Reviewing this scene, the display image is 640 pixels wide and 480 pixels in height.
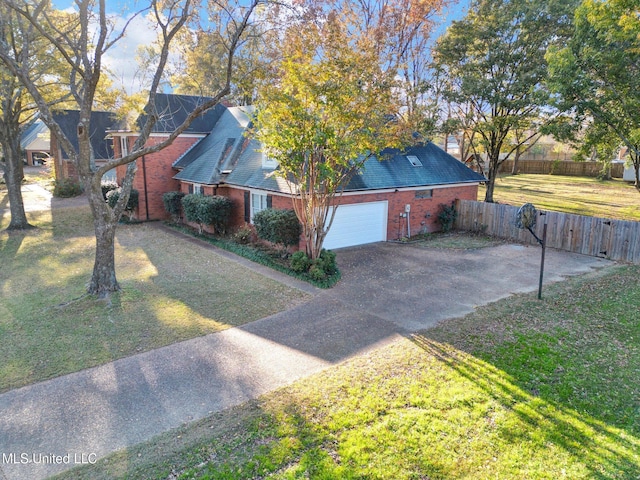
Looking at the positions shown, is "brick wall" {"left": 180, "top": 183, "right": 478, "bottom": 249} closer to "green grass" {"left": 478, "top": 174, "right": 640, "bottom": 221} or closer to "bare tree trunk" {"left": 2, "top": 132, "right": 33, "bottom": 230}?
"green grass" {"left": 478, "top": 174, "right": 640, "bottom": 221}

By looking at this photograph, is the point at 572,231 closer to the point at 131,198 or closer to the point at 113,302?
the point at 113,302

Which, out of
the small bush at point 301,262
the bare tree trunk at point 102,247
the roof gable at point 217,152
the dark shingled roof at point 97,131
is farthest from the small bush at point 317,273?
the dark shingled roof at point 97,131

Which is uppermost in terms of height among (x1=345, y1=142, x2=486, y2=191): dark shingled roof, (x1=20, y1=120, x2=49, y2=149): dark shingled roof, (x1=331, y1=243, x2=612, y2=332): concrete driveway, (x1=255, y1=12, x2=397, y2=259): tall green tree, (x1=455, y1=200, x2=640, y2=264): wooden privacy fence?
(x1=20, y1=120, x2=49, y2=149): dark shingled roof

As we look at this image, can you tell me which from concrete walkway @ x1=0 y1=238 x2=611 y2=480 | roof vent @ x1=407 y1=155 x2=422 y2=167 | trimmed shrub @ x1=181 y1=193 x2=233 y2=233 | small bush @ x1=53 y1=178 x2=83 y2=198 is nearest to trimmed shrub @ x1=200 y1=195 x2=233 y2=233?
trimmed shrub @ x1=181 y1=193 x2=233 y2=233

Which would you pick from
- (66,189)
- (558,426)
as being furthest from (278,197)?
(66,189)

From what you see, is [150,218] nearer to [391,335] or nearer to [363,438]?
[391,335]

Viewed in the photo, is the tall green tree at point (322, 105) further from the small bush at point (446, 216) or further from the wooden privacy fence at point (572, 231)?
the wooden privacy fence at point (572, 231)

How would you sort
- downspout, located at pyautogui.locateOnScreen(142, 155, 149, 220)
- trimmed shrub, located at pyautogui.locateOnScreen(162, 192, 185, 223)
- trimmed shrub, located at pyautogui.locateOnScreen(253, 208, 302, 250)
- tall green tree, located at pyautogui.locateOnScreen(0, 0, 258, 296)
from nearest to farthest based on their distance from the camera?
tall green tree, located at pyautogui.locateOnScreen(0, 0, 258, 296) → trimmed shrub, located at pyautogui.locateOnScreen(253, 208, 302, 250) → trimmed shrub, located at pyautogui.locateOnScreen(162, 192, 185, 223) → downspout, located at pyautogui.locateOnScreen(142, 155, 149, 220)

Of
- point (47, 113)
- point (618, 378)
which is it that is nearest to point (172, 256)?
point (47, 113)
